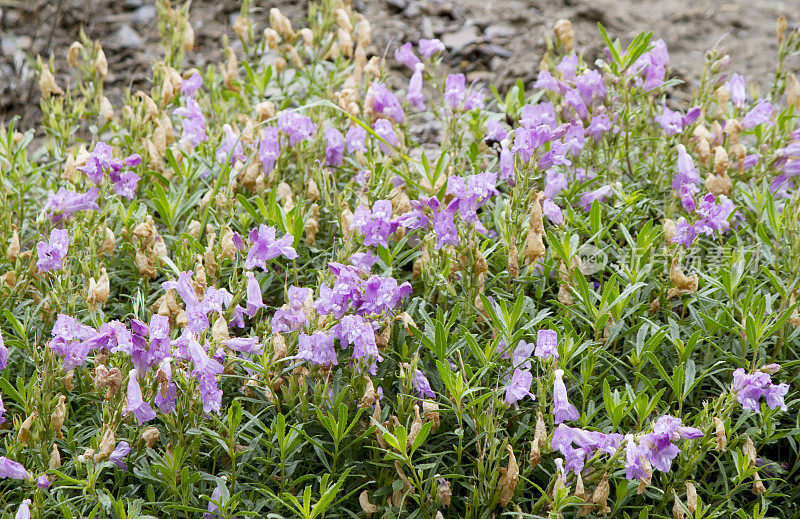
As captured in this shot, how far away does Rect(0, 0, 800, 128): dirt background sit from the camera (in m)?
5.03

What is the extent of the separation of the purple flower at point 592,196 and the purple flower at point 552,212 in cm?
21

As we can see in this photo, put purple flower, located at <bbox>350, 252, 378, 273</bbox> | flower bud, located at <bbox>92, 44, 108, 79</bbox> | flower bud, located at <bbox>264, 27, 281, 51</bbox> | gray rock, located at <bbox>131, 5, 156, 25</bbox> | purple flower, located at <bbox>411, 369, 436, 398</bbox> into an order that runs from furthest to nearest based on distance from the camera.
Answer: gray rock, located at <bbox>131, 5, 156, 25</bbox>, flower bud, located at <bbox>264, 27, 281, 51</bbox>, flower bud, located at <bbox>92, 44, 108, 79</bbox>, purple flower, located at <bbox>350, 252, 378, 273</bbox>, purple flower, located at <bbox>411, 369, 436, 398</bbox>

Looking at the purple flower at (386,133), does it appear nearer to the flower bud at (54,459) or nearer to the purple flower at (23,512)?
the flower bud at (54,459)

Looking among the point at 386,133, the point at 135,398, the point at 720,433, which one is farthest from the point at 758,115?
the point at 135,398

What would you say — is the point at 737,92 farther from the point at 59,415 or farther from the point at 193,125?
the point at 59,415

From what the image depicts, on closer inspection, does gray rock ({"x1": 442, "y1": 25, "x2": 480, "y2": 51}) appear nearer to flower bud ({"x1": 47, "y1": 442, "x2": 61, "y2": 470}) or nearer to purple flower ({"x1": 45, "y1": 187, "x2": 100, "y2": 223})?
purple flower ({"x1": 45, "y1": 187, "x2": 100, "y2": 223})

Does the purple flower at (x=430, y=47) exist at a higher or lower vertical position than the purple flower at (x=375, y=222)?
higher

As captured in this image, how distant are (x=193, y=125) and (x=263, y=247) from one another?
1191 millimetres

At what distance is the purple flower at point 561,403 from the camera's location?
225cm

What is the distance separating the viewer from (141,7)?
227 inches

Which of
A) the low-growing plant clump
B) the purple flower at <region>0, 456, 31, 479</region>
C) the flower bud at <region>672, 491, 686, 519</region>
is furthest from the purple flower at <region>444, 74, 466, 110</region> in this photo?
the purple flower at <region>0, 456, 31, 479</region>

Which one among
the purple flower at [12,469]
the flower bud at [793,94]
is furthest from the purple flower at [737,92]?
the purple flower at [12,469]

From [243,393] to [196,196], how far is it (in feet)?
3.27

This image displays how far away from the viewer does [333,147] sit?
3.38m
